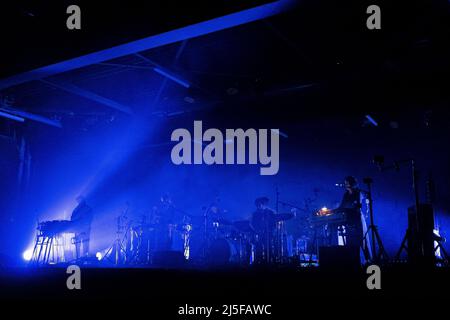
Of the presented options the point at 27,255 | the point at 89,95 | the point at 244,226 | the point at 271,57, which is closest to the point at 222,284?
the point at 244,226

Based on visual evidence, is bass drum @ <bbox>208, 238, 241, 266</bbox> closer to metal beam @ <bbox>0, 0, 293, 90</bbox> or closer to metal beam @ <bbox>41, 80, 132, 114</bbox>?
metal beam @ <bbox>41, 80, 132, 114</bbox>

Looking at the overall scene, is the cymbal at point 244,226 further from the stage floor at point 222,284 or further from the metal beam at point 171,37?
the metal beam at point 171,37

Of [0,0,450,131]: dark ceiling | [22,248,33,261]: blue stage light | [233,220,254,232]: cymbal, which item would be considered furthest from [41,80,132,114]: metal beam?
[22,248,33,261]: blue stage light

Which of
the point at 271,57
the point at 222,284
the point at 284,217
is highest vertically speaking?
the point at 271,57

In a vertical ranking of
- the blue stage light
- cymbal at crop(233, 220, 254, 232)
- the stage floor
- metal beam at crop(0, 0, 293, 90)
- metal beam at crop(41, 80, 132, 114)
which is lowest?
the blue stage light

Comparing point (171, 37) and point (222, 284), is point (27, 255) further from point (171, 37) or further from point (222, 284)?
point (222, 284)

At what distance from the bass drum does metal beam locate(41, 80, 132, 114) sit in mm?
4192

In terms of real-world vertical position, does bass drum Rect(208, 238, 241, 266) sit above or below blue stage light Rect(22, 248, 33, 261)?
above

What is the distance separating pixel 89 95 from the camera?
891cm

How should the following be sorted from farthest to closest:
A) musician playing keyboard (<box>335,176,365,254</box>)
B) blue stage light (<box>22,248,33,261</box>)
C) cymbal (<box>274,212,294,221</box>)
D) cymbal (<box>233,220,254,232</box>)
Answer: blue stage light (<box>22,248,33,261</box>) → cymbal (<box>233,220,254,232</box>) → cymbal (<box>274,212,294,221</box>) → musician playing keyboard (<box>335,176,365,254</box>)

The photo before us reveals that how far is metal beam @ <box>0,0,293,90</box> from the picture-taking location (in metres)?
4.56

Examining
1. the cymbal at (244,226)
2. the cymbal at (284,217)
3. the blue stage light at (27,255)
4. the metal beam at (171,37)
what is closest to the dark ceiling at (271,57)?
the metal beam at (171,37)

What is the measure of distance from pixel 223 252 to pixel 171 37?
4.85m

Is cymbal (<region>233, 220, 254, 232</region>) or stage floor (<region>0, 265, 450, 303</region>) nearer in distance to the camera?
stage floor (<region>0, 265, 450, 303</region>)
